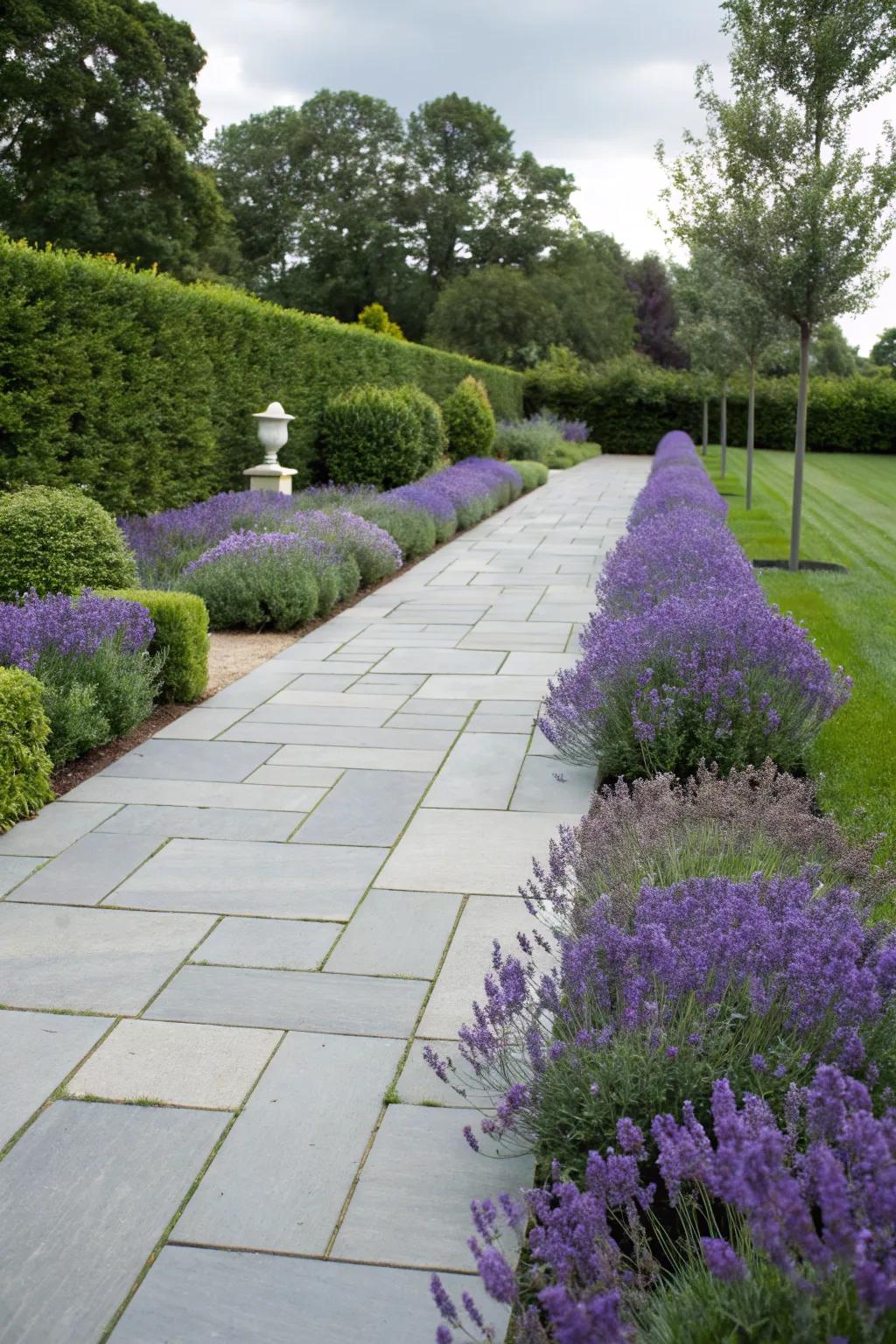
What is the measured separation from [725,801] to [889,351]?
62000mm

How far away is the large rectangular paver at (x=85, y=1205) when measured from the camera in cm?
174

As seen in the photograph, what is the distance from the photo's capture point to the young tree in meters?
8.39

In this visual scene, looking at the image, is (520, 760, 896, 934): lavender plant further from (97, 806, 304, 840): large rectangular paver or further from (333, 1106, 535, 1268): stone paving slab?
(97, 806, 304, 840): large rectangular paver

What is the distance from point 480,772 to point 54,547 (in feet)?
9.06

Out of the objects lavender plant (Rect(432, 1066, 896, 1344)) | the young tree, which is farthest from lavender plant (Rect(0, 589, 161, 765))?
the young tree

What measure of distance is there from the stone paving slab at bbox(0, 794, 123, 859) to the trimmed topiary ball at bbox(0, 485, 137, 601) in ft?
6.28

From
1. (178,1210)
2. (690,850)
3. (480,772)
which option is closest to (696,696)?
(480,772)

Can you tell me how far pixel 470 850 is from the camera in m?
3.64

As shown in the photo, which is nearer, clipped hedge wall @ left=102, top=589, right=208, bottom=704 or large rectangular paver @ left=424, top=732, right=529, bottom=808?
large rectangular paver @ left=424, top=732, right=529, bottom=808

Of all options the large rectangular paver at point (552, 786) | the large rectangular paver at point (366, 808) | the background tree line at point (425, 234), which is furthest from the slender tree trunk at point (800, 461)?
the background tree line at point (425, 234)

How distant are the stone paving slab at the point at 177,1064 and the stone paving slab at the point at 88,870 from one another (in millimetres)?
781

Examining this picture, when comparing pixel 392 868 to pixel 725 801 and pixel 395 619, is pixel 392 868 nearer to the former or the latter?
pixel 725 801

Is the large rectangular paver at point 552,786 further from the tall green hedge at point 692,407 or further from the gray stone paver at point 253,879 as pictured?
the tall green hedge at point 692,407

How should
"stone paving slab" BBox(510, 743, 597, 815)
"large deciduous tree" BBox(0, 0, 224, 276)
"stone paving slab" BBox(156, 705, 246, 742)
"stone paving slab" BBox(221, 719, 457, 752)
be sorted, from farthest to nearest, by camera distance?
"large deciduous tree" BBox(0, 0, 224, 276), "stone paving slab" BBox(156, 705, 246, 742), "stone paving slab" BBox(221, 719, 457, 752), "stone paving slab" BBox(510, 743, 597, 815)
